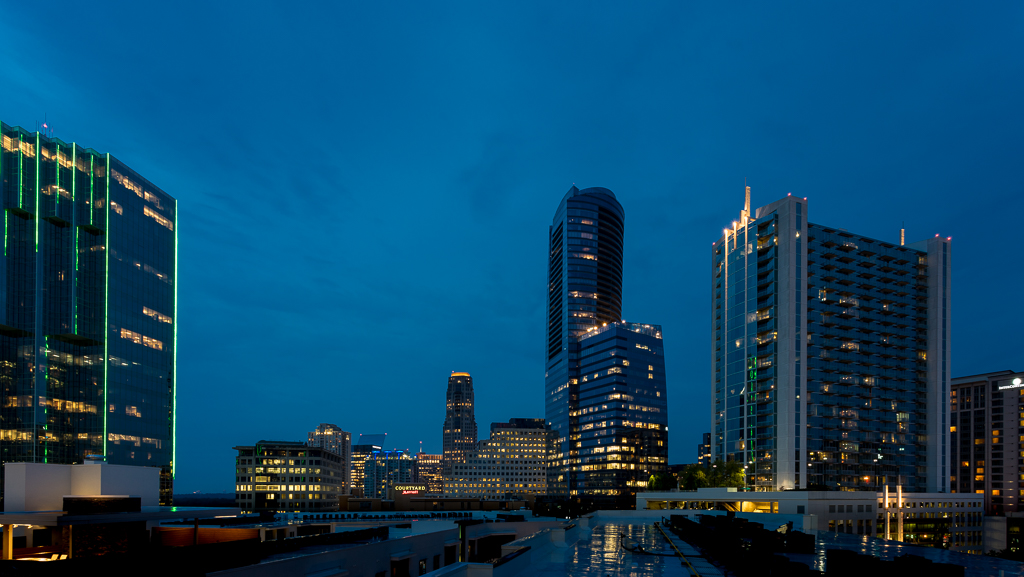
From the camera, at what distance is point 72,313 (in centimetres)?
12850

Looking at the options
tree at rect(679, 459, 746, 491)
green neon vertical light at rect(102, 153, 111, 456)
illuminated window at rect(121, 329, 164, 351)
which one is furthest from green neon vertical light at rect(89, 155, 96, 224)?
tree at rect(679, 459, 746, 491)

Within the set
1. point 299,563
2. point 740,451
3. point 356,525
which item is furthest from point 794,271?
point 299,563

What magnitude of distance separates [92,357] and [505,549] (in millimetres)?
135649

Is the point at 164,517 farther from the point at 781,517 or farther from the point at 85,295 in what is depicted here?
the point at 85,295

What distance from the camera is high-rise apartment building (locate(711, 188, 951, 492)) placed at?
5527 inches

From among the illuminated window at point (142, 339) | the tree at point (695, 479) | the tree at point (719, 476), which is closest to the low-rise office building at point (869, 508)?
the tree at point (719, 476)

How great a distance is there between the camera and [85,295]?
13138cm

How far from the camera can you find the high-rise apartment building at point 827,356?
461 ft

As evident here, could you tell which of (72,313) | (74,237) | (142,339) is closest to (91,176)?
(74,237)

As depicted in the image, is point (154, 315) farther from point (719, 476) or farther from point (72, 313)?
point (719, 476)

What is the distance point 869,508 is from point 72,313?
159904mm

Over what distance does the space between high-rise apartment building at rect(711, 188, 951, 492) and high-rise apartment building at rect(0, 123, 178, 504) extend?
134136 mm

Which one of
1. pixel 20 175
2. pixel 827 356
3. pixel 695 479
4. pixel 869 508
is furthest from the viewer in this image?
pixel 695 479

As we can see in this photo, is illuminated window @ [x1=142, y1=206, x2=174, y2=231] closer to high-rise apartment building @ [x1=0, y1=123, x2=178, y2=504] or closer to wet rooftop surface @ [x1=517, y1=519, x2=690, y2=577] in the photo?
high-rise apartment building @ [x1=0, y1=123, x2=178, y2=504]
